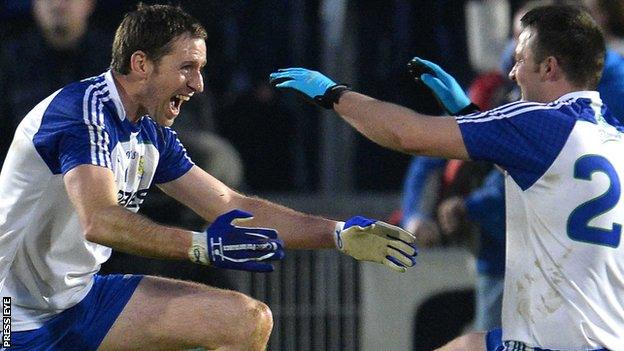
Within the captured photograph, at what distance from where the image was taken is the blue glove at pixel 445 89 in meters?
6.35

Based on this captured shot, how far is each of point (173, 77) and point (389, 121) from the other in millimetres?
933

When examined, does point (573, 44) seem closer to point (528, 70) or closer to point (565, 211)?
point (528, 70)

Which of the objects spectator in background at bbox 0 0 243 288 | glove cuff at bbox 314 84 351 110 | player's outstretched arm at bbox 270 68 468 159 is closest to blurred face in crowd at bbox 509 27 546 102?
player's outstretched arm at bbox 270 68 468 159

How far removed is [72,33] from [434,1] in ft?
7.46

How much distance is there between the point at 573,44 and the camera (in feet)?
18.8

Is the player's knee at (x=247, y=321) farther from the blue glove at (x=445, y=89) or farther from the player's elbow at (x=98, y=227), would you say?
the blue glove at (x=445, y=89)

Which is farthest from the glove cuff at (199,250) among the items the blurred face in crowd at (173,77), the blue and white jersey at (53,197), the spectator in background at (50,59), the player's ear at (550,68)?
the spectator in background at (50,59)

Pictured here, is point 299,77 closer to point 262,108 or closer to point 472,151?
point 472,151

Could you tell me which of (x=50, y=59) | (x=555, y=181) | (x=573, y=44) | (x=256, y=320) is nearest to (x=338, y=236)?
(x=256, y=320)

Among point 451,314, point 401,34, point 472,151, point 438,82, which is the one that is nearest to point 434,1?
point 401,34

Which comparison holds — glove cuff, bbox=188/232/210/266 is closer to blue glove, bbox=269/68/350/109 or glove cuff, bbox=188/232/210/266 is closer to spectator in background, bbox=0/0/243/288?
blue glove, bbox=269/68/350/109

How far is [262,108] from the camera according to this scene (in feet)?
30.9

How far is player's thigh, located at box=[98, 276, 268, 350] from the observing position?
5.85m

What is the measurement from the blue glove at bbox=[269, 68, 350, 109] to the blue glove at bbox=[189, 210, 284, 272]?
2.37ft
